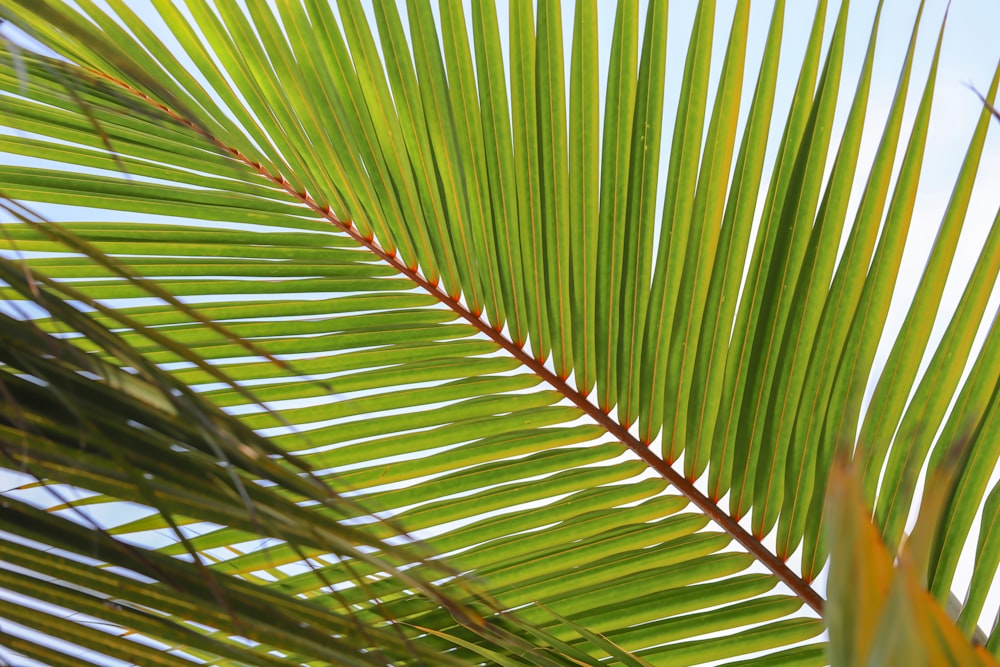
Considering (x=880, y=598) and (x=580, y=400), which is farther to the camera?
(x=580, y=400)

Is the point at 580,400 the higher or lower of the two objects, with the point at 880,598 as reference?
higher

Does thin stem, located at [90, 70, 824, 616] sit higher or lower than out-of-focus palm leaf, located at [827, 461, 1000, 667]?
higher

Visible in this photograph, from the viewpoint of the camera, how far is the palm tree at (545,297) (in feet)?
3.22

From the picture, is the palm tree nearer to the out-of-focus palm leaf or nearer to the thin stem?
the thin stem

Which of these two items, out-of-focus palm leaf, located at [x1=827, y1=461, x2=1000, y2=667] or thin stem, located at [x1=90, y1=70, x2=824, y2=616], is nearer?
out-of-focus palm leaf, located at [x1=827, y1=461, x2=1000, y2=667]

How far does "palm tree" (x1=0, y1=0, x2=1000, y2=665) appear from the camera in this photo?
982 mm

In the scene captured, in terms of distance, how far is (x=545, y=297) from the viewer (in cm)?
117

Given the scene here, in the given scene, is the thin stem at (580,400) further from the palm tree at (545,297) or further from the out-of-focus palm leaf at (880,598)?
the out-of-focus palm leaf at (880,598)

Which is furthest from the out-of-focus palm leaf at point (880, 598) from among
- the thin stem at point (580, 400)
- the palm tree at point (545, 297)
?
the thin stem at point (580, 400)

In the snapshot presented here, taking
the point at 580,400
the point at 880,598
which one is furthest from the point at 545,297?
the point at 880,598

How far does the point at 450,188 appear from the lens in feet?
3.85

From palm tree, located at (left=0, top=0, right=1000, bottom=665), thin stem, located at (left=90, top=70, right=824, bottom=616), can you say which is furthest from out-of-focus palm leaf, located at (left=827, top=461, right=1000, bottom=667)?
thin stem, located at (left=90, top=70, right=824, bottom=616)

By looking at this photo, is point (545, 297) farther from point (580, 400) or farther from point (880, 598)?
point (880, 598)

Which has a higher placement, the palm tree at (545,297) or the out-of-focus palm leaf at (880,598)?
the palm tree at (545,297)
